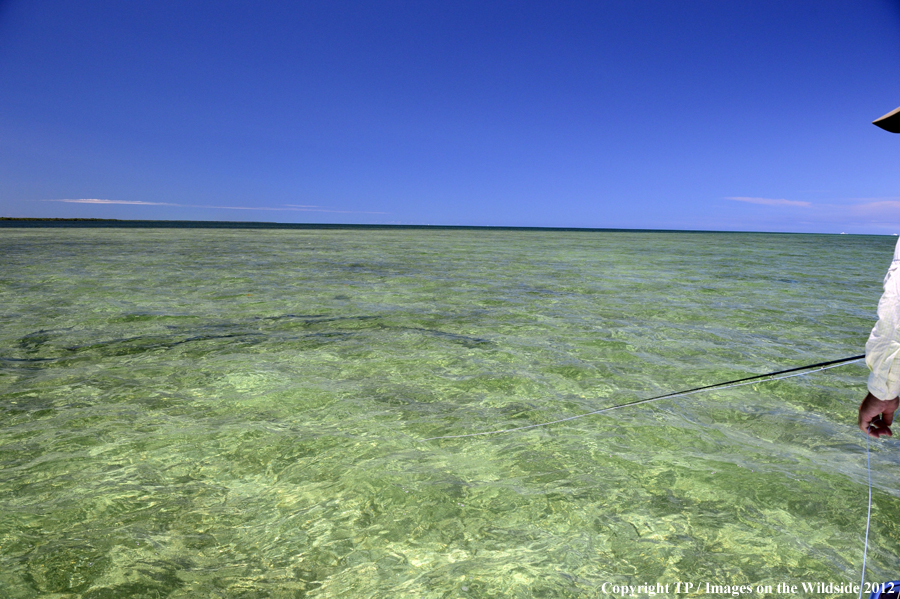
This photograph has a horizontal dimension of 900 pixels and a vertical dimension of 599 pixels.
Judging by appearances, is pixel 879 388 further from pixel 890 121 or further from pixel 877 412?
pixel 890 121

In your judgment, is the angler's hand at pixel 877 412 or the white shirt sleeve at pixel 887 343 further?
the angler's hand at pixel 877 412

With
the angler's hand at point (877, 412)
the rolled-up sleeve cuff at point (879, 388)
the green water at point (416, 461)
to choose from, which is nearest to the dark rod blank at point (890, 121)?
the rolled-up sleeve cuff at point (879, 388)

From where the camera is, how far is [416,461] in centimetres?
336

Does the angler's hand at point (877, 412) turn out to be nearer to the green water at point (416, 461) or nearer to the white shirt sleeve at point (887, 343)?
the white shirt sleeve at point (887, 343)

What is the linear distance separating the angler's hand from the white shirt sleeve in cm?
11

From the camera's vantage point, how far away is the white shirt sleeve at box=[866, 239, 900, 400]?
1.84m

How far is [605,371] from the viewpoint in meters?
5.38

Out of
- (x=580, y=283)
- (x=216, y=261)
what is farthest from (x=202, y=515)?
(x=216, y=261)

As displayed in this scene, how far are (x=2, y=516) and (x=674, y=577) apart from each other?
3399mm

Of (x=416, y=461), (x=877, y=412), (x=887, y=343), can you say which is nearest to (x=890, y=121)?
(x=887, y=343)

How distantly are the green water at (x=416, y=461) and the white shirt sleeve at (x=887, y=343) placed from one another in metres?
0.99

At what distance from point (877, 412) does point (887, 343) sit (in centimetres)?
43

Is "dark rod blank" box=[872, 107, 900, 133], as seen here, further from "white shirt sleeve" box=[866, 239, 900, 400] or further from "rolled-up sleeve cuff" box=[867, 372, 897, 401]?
"rolled-up sleeve cuff" box=[867, 372, 897, 401]

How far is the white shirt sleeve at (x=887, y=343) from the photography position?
1844 millimetres
